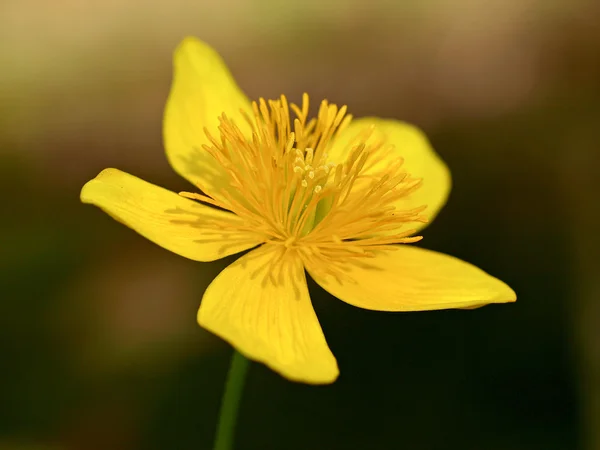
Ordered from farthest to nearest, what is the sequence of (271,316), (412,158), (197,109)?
1. (412,158)
2. (197,109)
3. (271,316)

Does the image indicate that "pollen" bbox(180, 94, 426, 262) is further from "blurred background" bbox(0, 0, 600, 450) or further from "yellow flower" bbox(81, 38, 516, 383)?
"blurred background" bbox(0, 0, 600, 450)

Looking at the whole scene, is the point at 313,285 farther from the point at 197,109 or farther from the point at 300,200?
the point at 300,200

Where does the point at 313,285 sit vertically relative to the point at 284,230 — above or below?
below

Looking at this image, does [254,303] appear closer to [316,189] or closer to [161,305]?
[316,189]

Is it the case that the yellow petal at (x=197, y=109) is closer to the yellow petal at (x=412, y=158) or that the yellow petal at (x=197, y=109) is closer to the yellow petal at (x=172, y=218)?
the yellow petal at (x=172, y=218)

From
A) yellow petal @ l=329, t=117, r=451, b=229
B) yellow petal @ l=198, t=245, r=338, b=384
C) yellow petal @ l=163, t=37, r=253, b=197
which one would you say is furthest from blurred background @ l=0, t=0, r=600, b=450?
yellow petal @ l=198, t=245, r=338, b=384

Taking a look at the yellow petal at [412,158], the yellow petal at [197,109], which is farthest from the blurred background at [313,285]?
the yellow petal at [197,109]

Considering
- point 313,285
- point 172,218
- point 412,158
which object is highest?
point 412,158

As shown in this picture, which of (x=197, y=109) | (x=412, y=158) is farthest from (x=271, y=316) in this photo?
(x=412, y=158)
